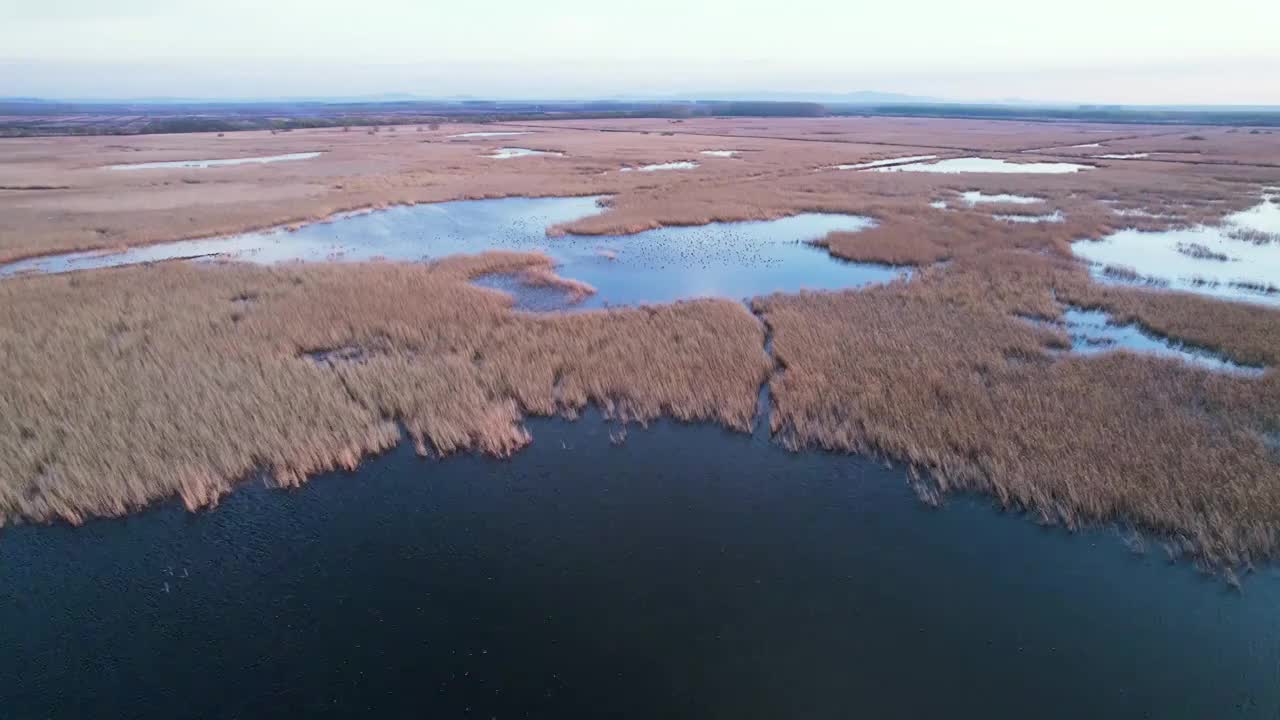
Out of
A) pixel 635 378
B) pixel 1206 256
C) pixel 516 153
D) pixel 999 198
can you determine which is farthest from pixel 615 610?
pixel 516 153

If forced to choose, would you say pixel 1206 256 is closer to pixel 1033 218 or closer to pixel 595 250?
pixel 1033 218

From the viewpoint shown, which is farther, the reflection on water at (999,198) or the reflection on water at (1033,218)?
the reflection on water at (999,198)

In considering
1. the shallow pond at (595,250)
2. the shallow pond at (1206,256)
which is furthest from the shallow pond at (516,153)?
the shallow pond at (1206,256)

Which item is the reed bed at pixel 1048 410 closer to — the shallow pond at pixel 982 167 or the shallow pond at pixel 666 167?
the shallow pond at pixel 666 167

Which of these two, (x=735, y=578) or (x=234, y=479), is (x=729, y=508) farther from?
(x=234, y=479)

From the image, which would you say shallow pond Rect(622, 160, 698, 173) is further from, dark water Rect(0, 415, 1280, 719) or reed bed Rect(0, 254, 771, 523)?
dark water Rect(0, 415, 1280, 719)
